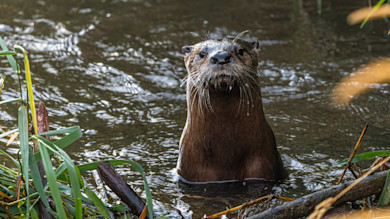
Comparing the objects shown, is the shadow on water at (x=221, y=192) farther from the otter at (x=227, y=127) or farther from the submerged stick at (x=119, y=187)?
the submerged stick at (x=119, y=187)

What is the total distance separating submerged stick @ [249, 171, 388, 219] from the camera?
242 centimetres

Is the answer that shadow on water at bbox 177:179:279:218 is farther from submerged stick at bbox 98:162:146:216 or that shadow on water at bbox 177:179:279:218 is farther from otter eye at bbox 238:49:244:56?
otter eye at bbox 238:49:244:56

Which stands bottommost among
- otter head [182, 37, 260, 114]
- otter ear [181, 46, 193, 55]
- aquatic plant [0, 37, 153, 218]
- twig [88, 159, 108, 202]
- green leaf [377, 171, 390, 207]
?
twig [88, 159, 108, 202]

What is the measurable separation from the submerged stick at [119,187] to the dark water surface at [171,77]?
401 millimetres

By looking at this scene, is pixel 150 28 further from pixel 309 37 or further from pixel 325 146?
pixel 325 146

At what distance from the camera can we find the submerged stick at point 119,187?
2.70m

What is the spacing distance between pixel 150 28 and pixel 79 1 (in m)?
1.05

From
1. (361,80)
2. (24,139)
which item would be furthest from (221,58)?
(361,80)

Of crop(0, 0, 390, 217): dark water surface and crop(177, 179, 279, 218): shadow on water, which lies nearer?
crop(177, 179, 279, 218): shadow on water

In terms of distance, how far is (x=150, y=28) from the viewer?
6.35 metres

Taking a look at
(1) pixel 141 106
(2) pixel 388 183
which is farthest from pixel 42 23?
(2) pixel 388 183

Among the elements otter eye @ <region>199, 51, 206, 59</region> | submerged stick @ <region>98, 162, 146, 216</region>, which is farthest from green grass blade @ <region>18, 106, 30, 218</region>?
otter eye @ <region>199, 51, 206, 59</region>

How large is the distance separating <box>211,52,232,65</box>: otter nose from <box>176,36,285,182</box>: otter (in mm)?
67

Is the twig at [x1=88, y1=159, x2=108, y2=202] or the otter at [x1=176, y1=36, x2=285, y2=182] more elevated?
the otter at [x1=176, y1=36, x2=285, y2=182]
